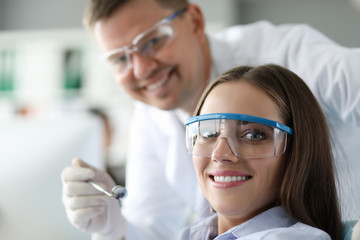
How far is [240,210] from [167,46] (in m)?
0.76

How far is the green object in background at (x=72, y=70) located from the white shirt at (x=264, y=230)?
3.77 meters

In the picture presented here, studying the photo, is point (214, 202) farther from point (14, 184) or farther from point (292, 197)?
point (14, 184)

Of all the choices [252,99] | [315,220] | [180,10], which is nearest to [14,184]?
[252,99]

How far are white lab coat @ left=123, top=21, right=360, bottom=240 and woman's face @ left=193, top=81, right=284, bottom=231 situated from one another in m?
0.36

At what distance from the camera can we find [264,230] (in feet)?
3.12

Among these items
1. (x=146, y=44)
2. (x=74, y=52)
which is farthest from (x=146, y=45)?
(x=74, y=52)

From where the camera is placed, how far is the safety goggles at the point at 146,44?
1.50 metres

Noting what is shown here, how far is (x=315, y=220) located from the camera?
1047 mm

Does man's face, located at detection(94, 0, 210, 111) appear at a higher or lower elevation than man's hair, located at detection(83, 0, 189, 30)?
lower

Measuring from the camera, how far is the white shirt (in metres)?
0.90

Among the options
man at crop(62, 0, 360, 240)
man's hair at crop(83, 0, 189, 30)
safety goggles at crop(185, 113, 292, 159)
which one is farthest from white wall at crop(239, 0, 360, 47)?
safety goggles at crop(185, 113, 292, 159)

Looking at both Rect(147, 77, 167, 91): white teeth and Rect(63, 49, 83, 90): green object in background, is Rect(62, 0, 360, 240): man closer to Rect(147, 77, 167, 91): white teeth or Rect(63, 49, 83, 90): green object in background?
Rect(147, 77, 167, 91): white teeth

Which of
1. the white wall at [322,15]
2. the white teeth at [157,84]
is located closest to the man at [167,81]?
the white teeth at [157,84]

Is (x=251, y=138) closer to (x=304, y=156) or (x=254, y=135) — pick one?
(x=254, y=135)
